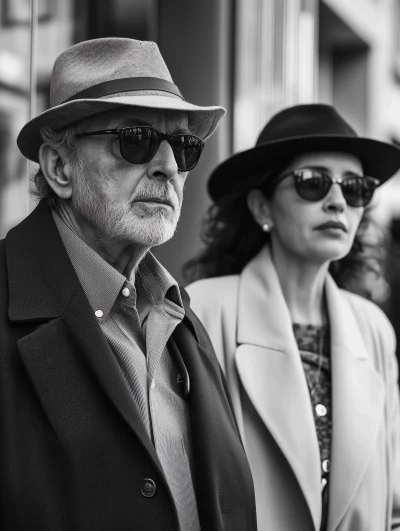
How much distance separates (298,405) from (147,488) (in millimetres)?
1204

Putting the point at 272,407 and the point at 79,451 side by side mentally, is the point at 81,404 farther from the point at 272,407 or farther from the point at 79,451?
the point at 272,407

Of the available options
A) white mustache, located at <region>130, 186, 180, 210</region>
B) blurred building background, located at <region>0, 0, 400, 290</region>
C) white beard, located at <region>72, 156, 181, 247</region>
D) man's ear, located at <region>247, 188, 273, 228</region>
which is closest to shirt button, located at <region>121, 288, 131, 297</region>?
white beard, located at <region>72, 156, 181, 247</region>

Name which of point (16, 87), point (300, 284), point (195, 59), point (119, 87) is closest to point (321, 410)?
point (300, 284)

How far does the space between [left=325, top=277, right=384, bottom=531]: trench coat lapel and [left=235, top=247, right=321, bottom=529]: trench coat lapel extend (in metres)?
0.08

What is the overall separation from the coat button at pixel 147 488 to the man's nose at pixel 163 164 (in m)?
0.83

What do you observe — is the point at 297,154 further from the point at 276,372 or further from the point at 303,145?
the point at 276,372

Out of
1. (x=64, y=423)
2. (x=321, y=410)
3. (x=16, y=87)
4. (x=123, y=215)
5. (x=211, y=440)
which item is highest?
(x=16, y=87)

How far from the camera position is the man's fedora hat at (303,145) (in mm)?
3619

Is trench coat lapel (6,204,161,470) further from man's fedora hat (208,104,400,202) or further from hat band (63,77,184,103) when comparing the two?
man's fedora hat (208,104,400,202)

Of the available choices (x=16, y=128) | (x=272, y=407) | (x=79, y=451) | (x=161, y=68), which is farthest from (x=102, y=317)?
(x=16, y=128)

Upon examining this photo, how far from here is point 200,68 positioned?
18.4 ft

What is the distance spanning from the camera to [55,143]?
2.62m

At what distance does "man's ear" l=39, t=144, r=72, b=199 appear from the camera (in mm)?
2629

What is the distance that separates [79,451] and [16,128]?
273 centimetres
